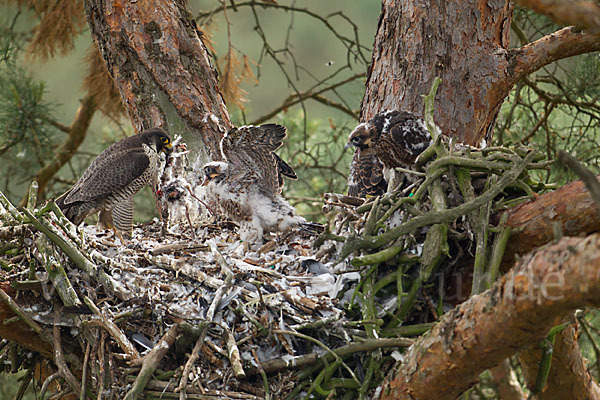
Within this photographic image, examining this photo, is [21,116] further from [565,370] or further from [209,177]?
[565,370]

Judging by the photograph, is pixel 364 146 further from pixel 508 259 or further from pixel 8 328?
pixel 8 328

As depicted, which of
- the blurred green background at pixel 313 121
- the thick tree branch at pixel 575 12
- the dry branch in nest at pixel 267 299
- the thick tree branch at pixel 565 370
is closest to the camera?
the thick tree branch at pixel 575 12

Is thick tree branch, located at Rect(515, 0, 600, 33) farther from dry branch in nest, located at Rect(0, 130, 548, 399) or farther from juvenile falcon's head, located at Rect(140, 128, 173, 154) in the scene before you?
juvenile falcon's head, located at Rect(140, 128, 173, 154)

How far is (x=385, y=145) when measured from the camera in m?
3.26

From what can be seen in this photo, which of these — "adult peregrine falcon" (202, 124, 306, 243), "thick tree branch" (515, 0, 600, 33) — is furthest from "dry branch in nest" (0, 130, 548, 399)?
"thick tree branch" (515, 0, 600, 33)

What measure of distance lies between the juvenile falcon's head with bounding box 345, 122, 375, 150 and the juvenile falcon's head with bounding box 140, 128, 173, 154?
103cm

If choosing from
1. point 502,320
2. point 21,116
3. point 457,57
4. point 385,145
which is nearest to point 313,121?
point 21,116

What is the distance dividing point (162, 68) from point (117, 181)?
2.45 feet

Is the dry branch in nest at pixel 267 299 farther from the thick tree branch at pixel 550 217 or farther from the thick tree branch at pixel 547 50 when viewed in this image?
the thick tree branch at pixel 547 50

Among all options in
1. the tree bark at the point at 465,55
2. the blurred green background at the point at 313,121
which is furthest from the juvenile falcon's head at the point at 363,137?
the blurred green background at the point at 313,121

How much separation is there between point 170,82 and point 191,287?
5.68 feet

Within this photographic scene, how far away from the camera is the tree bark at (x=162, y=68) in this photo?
4.09 metres

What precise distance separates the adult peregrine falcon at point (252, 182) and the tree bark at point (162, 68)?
0.54 meters

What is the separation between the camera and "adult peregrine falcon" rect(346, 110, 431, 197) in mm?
3219
